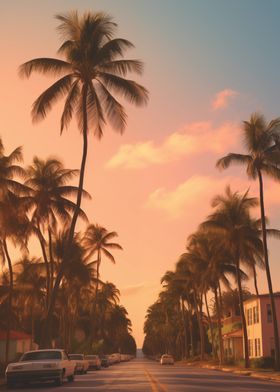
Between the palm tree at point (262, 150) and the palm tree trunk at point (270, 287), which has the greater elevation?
the palm tree at point (262, 150)

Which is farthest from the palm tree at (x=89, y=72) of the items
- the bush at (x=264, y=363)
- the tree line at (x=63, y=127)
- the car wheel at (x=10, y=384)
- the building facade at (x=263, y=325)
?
the building facade at (x=263, y=325)

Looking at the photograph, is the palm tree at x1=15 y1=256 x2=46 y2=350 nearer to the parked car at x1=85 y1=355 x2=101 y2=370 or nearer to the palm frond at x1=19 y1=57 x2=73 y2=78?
the parked car at x1=85 y1=355 x2=101 y2=370

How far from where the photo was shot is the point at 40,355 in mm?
24672

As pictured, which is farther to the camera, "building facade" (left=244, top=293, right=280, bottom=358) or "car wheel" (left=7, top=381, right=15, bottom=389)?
"building facade" (left=244, top=293, right=280, bottom=358)

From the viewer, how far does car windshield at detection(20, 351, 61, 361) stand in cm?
2447

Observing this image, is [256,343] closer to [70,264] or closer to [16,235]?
[70,264]

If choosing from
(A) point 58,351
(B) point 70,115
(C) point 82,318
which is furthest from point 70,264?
(C) point 82,318

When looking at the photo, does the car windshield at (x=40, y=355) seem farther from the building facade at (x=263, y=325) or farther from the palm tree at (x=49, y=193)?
the building facade at (x=263, y=325)

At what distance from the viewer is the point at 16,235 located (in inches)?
1716

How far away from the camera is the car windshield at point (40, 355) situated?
24.5 meters

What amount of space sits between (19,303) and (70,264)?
17.0 meters

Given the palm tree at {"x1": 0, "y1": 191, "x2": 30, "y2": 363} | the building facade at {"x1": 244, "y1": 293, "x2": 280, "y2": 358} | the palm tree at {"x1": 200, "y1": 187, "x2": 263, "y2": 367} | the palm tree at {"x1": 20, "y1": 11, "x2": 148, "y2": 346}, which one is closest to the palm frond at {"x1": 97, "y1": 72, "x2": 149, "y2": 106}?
the palm tree at {"x1": 20, "y1": 11, "x2": 148, "y2": 346}

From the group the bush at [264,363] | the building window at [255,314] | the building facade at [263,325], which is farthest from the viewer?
the building window at [255,314]

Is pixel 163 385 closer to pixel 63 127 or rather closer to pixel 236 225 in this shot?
pixel 63 127
